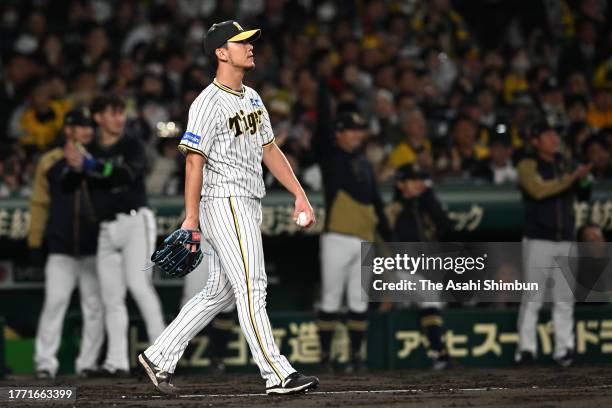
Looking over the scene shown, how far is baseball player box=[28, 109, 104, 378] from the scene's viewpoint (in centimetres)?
916

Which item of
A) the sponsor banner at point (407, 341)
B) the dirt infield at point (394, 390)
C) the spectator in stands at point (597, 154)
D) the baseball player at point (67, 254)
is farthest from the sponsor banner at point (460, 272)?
the spectator in stands at point (597, 154)

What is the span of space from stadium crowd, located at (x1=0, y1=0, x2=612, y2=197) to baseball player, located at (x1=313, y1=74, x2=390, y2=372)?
0.63 metres

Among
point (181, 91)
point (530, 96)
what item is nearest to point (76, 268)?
point (181, 91)

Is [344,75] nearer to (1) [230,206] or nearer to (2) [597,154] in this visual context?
(2) [597,154]

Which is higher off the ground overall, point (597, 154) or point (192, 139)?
point (597, 154)

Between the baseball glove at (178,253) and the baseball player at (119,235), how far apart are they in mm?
2597

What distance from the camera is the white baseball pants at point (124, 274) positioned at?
9.01 m

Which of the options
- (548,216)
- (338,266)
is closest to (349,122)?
(338,266)

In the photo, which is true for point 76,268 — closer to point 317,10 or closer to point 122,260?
point 122,260

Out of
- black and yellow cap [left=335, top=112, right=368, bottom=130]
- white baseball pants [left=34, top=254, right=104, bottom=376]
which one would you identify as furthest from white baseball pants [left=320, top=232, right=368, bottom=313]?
white baseball pants [left=34, top=254, right=104, bottom=376]

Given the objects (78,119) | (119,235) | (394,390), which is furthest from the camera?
(78,119)

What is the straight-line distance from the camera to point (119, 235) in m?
9.03

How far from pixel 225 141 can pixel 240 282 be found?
0.75m

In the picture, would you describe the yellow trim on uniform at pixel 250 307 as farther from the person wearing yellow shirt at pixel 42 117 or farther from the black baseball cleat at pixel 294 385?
the person wearing yellow shirt at pixel 42 117
